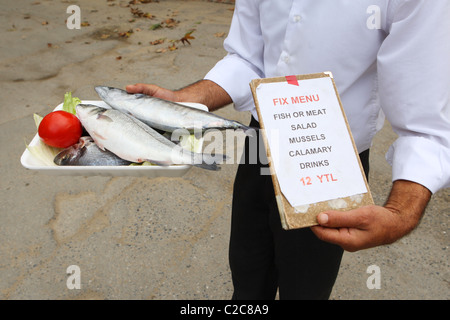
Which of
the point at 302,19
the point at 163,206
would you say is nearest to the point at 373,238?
the point at 302,19

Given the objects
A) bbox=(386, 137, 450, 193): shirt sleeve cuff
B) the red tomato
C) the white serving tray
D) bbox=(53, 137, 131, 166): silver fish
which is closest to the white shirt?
bbox=(386, 137, 450, 193): shirt sleeve cuff

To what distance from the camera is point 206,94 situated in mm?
1442

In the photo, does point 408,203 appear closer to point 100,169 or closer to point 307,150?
point 307,150

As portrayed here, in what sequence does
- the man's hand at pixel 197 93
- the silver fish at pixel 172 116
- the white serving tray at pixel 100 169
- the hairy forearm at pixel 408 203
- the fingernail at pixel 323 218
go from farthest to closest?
the man's hand at pixel 197 93 < the silver fish at pixel 172 116 < the white serving tray at pixel 100 169 < the hairy forearm at pixel 408 203 < the fingernail at pixel 323 218

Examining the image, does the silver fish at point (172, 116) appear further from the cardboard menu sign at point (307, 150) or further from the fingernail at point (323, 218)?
the fingernail at point (323, 218)

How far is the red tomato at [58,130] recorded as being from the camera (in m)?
1.18

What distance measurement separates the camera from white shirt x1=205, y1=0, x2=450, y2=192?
0.94m

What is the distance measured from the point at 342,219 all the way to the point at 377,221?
11cm

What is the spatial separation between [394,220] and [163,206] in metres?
1.81

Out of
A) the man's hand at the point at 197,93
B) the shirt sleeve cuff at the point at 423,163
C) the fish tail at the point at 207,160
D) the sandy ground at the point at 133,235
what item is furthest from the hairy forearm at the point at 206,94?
the sandy ground at the point at 133,235

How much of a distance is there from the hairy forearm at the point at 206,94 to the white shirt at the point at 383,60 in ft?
0.74

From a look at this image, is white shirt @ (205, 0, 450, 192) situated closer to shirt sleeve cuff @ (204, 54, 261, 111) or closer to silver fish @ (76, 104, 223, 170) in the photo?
shirt sleeve cuff @ (204, 54, 261, 111)
